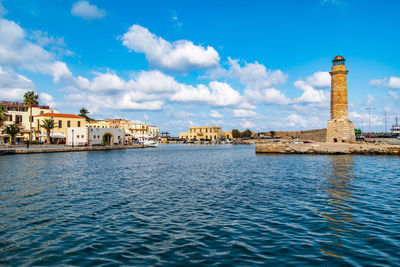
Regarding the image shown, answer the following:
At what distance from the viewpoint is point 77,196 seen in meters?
14.3

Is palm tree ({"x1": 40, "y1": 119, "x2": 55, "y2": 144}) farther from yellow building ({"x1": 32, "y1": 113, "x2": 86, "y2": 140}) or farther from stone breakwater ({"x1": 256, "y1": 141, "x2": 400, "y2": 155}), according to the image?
stone breakwater ({"x1": 256, "y1": 141, "x2": 400, "y2": 155})

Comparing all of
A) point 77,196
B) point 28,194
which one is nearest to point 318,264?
point 77,196

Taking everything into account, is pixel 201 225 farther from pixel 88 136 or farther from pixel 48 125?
pixel 48 125

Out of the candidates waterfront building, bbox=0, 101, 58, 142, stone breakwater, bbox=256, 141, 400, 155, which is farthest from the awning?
stone breakwater, bbox=256, 141, 400, 155

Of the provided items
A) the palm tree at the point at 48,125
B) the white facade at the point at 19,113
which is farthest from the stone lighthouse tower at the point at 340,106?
the white facade at the point at 19,113

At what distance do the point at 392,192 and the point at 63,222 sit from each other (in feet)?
55.5

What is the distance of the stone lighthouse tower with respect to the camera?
48562 millimetres

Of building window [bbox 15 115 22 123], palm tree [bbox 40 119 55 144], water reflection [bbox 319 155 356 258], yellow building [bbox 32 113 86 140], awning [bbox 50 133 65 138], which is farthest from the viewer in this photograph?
building window [bbox 15 115 22 123]

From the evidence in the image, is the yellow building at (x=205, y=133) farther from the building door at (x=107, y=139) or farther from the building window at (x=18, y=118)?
the building window at (x=18, y=118)

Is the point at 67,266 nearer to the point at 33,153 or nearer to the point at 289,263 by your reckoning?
the point at 289,263

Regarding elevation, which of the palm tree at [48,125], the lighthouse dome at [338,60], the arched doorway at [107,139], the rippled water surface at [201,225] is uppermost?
the lighthouse dome at [338,60]

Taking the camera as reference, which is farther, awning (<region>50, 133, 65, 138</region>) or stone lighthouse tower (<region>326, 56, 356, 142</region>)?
awning (<region>50, 133, 65, 138</region>)

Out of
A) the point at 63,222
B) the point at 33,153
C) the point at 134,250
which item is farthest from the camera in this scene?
the point at 33,153

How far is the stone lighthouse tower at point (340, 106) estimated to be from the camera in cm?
4856
